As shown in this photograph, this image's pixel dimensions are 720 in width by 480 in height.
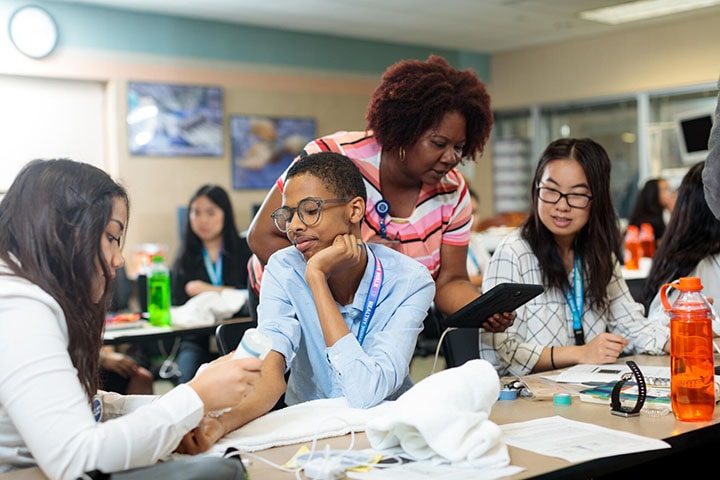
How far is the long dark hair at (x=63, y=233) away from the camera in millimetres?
1381

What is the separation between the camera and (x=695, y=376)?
168cm

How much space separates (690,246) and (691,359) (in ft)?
3.96

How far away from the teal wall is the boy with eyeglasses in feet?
17.8

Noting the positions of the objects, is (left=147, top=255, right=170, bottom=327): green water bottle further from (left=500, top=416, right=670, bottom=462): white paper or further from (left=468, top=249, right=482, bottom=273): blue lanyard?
(left=500, top=416, right=670, bottom=462): white paper

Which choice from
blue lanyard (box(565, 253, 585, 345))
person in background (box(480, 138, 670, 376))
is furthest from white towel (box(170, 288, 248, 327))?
blue lanyard (box(565, 253, 585, 345))

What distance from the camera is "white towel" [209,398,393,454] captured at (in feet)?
4.98

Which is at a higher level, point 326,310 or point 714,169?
point 714,169

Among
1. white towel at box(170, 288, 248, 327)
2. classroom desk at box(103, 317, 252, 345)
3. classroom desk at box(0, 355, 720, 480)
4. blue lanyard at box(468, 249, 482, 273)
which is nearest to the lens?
classroom desk at box(0, 355, 720, 480)

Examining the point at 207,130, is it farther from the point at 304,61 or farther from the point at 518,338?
the point at 518,338

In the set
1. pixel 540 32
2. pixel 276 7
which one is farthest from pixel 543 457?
pixel 540 32

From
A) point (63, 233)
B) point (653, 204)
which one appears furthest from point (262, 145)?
point (63, 233)

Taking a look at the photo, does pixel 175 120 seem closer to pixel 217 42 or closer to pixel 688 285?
pixel 217 42

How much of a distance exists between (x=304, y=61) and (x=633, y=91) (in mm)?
3402

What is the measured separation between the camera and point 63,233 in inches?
55.2
